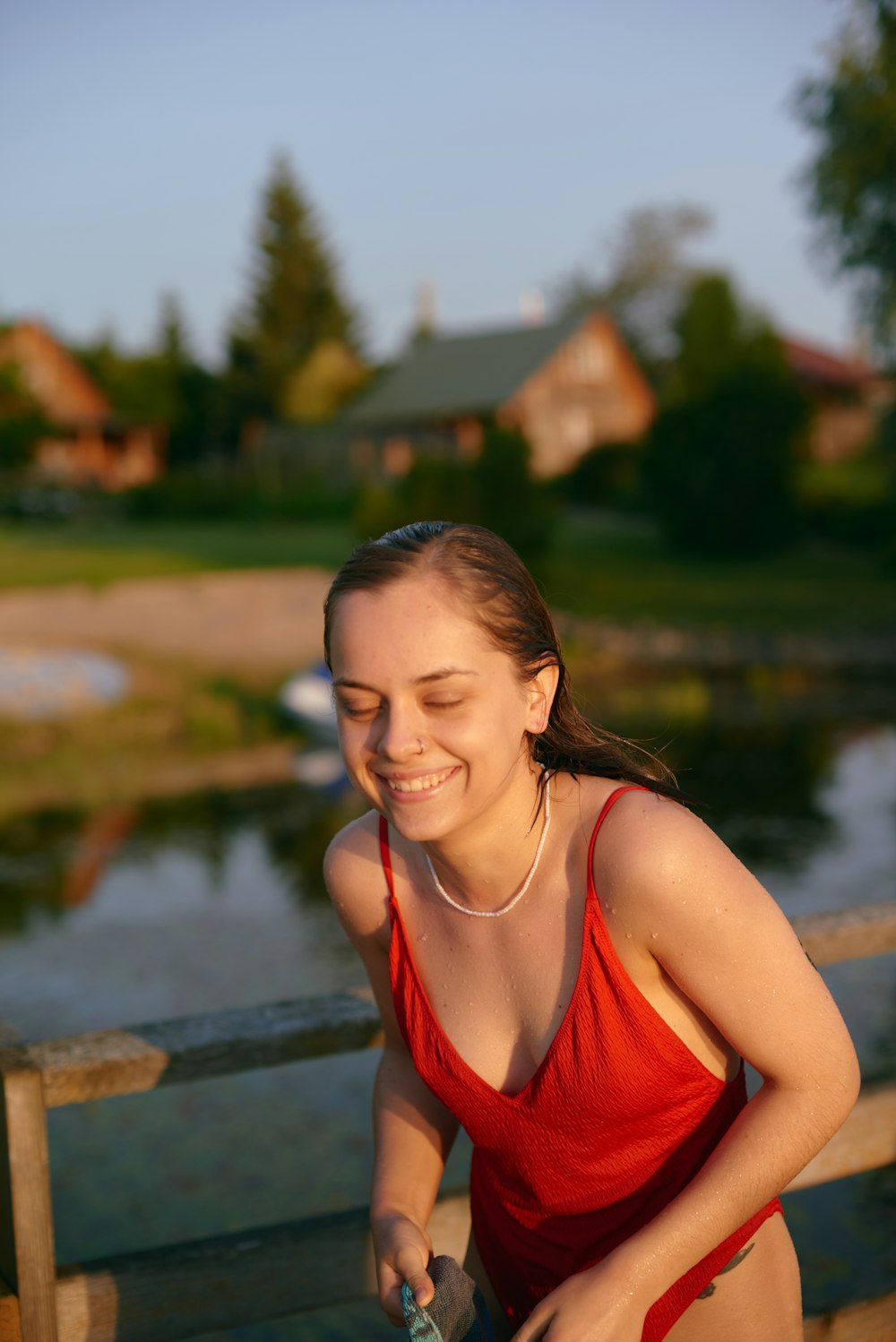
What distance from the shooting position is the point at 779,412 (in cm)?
2630

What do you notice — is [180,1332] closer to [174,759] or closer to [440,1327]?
[440,1327]

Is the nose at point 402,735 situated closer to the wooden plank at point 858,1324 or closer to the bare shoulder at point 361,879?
the bare shoulder at point 361,879

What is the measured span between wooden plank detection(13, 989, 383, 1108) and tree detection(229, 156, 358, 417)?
5649cm

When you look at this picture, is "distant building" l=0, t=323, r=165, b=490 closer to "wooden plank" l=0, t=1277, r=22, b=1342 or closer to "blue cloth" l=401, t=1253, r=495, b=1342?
"wooden plank" l=0, t=1277, r=22, b=1342

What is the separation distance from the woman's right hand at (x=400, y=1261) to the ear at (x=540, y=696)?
71 cm

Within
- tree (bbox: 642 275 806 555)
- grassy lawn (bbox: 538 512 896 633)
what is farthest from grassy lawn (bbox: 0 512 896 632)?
tree (bbox: 642 275 806 555)

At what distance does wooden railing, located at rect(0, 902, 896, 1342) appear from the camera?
6.40 feet

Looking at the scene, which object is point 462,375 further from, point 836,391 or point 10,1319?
point 10,1319

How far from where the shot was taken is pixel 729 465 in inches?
1029

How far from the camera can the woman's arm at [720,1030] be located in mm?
1535

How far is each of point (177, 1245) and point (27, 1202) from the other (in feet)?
0.94

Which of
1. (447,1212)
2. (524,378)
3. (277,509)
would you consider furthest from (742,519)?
(447,1212)

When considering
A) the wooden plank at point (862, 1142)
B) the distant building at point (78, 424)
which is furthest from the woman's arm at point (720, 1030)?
the distant building at point (78, 424)

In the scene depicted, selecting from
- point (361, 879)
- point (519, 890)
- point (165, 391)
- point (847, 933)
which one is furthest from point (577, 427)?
point (519, 890)
